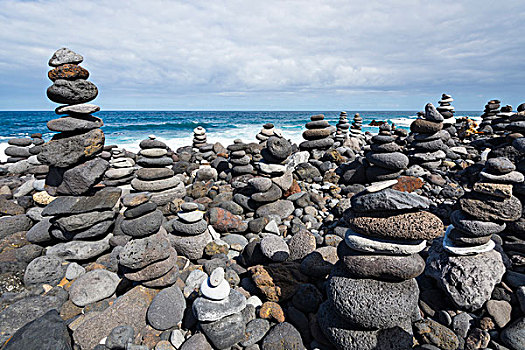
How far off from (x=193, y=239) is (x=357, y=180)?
568cm

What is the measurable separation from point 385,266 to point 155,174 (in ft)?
19.4

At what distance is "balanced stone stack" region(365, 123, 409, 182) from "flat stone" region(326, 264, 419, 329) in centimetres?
542

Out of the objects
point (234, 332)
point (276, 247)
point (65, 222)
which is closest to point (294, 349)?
point (234, 332)

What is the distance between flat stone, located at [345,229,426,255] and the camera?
3010 mm

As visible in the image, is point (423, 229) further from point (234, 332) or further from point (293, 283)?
point (234, 332)

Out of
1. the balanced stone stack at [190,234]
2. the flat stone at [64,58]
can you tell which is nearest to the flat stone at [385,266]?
the balanced stone stack at [190,234]

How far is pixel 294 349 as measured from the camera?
3279 millimetres

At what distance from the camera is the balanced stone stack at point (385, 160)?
7.86 metres

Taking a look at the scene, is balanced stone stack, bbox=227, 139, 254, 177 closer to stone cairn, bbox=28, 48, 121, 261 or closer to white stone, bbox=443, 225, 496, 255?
stone cairn, bbox=28, 48, 121, 261

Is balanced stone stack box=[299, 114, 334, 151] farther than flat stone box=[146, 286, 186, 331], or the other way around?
balanced stone stack box=[299, 114, 334, 151]

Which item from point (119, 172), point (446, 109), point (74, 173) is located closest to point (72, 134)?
point (74, 173)

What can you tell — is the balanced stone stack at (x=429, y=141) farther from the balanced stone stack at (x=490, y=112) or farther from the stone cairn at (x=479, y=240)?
the balanced stone stack at (x=490, y=112)

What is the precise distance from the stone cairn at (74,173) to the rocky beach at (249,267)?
23 mm

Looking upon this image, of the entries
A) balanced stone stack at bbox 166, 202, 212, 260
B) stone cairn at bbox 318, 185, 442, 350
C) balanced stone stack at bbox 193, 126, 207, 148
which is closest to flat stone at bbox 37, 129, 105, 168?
balanced stone stack at bbox 166, 202, 212, 260
